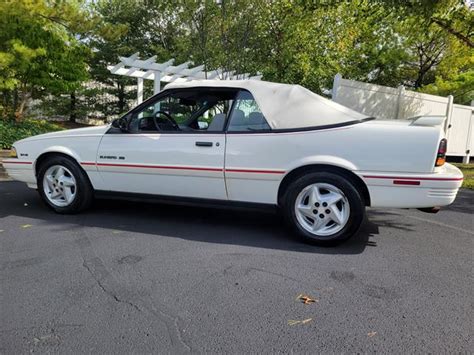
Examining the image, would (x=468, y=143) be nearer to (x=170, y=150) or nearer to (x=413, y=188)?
(x=413, y=188)

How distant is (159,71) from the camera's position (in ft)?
40.7

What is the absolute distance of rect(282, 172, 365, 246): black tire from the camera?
376 cm

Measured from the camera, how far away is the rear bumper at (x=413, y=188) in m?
3.58

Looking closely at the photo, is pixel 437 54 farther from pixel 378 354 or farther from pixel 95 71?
pixel 378 354

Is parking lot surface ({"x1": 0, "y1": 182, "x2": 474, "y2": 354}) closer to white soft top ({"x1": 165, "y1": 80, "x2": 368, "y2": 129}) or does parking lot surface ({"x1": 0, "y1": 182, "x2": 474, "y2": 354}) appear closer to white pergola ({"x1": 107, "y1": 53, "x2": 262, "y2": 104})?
white soft top ({"x1": 165, "y1": 80, "x2": 368, "y2": 129})

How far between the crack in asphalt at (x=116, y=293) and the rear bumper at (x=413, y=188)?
2.22 m

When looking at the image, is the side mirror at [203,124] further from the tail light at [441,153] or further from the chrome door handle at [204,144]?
the tail light at [441,153]

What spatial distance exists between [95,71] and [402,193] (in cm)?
1706

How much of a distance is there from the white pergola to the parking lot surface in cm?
778

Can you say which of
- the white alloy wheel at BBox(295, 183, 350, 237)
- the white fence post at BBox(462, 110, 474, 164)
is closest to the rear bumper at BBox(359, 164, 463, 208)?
the white alloy wheel at BBox(295, 183, 350, 237)

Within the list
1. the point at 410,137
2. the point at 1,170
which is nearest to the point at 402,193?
the point at 410,137

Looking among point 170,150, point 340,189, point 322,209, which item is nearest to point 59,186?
point 170,150

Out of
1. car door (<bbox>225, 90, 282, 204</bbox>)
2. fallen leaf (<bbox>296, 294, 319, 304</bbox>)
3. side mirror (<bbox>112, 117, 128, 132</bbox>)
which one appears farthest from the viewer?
side mirror (<bbox>112, 117, 128, 132</bbox>)

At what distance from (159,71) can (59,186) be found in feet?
27.0
